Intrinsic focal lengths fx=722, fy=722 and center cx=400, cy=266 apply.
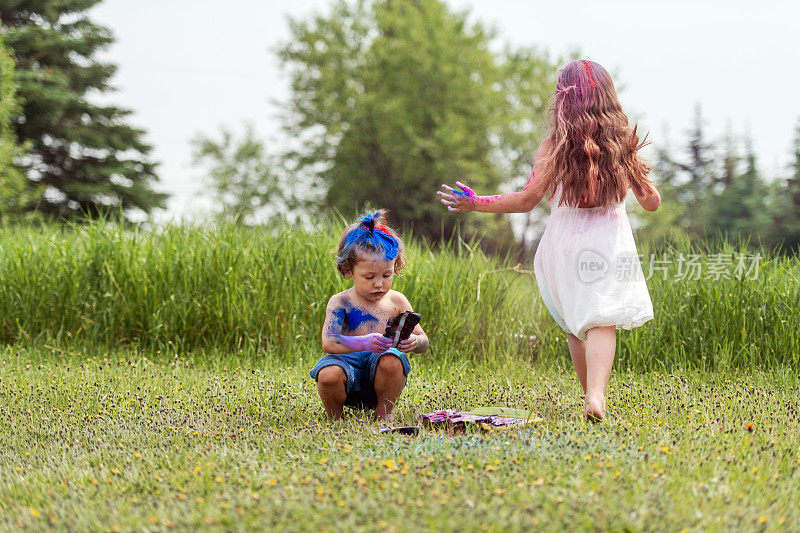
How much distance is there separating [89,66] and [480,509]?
82.7ft

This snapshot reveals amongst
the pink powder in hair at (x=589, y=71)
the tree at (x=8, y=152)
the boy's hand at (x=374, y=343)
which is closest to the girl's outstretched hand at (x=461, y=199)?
the boy's hand at (x=374, y=343)

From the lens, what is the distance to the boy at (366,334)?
3.73 meters

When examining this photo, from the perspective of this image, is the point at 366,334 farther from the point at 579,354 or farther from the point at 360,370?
the point at 579,354

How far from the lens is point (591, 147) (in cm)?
383

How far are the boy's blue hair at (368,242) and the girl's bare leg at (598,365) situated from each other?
44.1 inches

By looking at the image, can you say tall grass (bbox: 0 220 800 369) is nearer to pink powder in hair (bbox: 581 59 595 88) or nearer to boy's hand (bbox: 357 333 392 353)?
boy's hand (bbox: 357 333 392 353)

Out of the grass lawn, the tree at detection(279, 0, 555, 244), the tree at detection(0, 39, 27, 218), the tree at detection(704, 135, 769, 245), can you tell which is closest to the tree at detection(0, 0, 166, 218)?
the tree at detection(0, 39, 27, 218)

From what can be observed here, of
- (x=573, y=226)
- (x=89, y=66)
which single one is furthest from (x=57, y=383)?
(x=89, y=66)

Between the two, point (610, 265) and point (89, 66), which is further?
point (89, 66)

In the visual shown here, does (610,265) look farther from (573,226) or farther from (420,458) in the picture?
(420,458)

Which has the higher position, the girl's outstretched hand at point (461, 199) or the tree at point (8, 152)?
the tree at point (8, 152)

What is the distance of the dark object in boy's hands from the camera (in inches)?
145

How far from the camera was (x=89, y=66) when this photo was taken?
78.6 feet

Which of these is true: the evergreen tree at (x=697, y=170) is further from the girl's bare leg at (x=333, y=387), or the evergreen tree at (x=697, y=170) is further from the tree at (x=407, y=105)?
the girl's bare leg at (x=333, y=387)
